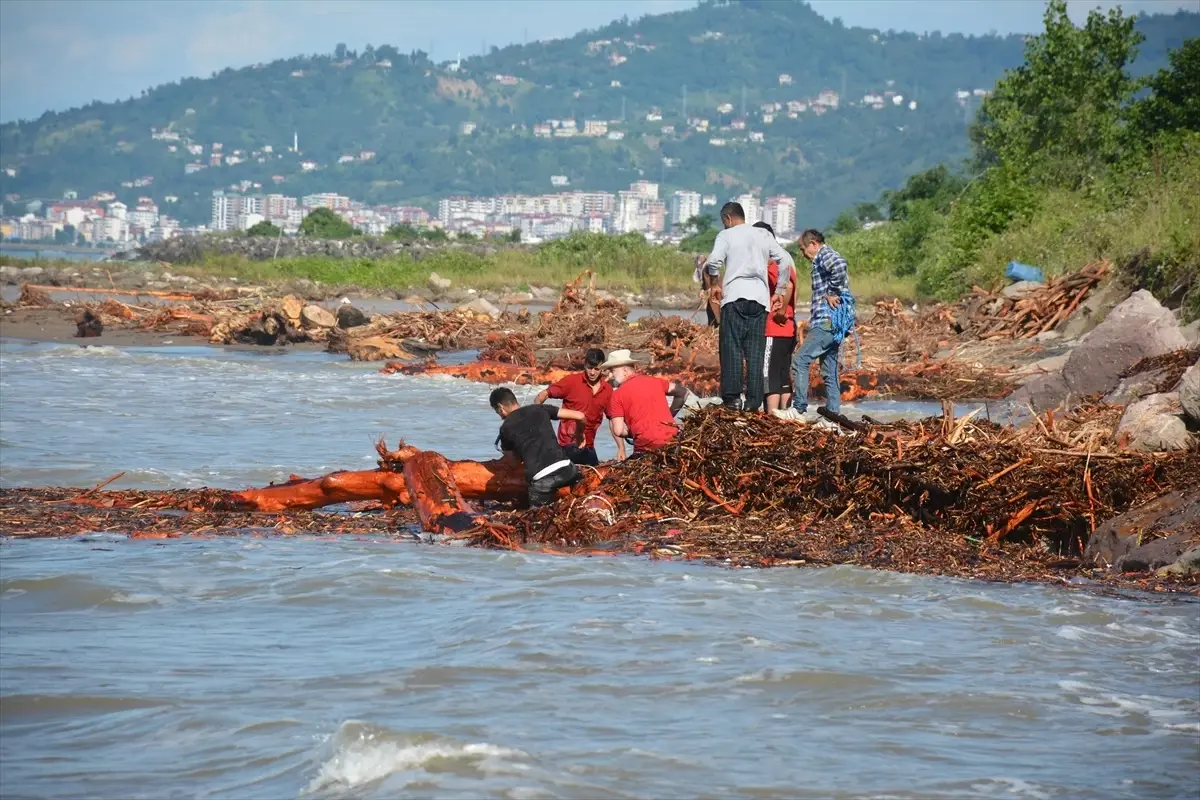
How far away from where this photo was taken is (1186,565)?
867 centimetres

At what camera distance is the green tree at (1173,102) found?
3734 cm

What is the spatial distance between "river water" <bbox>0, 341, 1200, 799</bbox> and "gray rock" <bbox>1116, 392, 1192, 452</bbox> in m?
2.41

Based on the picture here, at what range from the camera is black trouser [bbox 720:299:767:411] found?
1148 centimetres

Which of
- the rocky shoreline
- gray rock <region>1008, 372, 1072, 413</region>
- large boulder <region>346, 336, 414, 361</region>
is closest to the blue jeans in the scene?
gray rock <region>1008, 372, 1072, 413</region>

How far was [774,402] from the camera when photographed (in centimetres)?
1220

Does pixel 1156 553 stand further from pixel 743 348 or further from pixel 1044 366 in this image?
pixel 1044 366

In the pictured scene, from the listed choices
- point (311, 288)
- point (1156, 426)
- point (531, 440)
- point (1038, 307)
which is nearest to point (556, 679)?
point (531, 440)

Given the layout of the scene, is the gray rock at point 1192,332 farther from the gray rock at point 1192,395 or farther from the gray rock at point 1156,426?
the gray rock at point 1192,395

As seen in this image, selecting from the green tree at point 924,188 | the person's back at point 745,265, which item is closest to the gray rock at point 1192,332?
the person's back at point 745,265

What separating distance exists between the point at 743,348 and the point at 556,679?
17.7 ft

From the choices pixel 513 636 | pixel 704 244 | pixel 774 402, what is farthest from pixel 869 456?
pixel 704 244

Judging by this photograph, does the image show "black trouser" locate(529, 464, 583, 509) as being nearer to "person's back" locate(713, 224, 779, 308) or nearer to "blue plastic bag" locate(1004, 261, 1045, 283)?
"person's back" locate(713, 224, 779, 308)

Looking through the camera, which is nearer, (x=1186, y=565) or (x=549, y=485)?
(x=1186, y=565)

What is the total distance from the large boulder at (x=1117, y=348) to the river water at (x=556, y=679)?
21.9 ft
